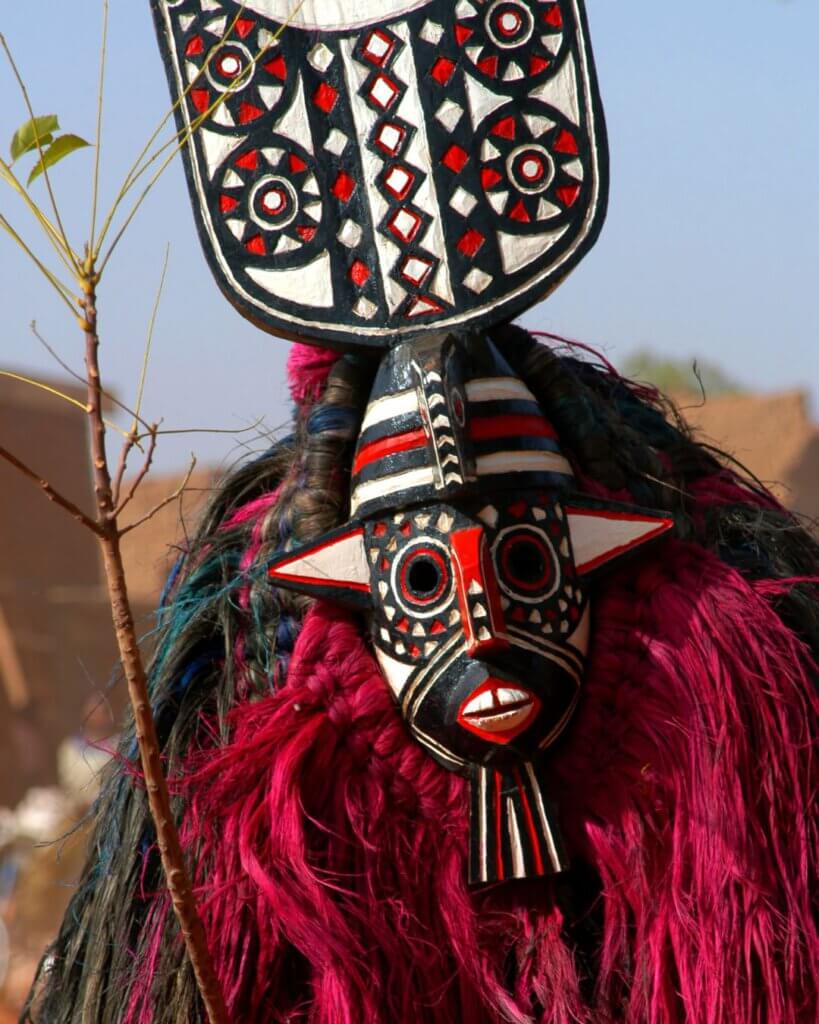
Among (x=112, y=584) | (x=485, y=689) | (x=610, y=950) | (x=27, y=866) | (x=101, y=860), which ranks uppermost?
(x=112, y=584)

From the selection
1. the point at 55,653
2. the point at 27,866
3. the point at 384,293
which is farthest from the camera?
the point at 55,653

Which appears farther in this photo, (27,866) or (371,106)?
(27,866)

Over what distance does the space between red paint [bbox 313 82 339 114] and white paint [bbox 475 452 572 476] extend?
0.42 meters

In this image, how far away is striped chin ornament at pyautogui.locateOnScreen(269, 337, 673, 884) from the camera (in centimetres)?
163

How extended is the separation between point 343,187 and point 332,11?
0.19m

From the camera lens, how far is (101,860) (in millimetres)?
1857

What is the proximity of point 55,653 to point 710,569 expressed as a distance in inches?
315

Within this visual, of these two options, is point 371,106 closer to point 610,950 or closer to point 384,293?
point 384,293

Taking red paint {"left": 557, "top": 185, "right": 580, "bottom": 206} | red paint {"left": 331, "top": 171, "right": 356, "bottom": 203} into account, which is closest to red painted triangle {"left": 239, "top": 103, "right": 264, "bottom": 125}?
red paint {"left": 331, "top": 171, "right": 356, "bottom": 203}

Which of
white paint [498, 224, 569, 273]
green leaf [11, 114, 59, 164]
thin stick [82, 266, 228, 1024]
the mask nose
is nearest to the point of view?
thin stick [82, 266, 228, 1024]

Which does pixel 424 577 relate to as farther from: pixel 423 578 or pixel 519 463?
pixel 519 463

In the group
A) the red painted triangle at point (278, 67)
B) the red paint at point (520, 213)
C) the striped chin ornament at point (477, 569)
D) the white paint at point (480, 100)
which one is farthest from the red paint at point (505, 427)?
the red painted triangle at point (278, 67)

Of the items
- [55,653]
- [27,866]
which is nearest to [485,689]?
[27,866]

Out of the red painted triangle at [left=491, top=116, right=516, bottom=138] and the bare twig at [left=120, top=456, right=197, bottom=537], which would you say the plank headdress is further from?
the bare twig at [left=120, top=456, right=197, bottom=537]
